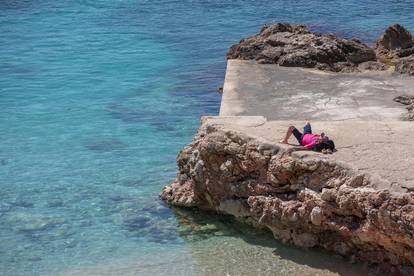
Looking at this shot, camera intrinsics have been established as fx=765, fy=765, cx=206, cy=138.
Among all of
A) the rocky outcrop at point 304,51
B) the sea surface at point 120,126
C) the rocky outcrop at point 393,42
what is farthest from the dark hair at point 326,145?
the rocky outcrop at point 393,42

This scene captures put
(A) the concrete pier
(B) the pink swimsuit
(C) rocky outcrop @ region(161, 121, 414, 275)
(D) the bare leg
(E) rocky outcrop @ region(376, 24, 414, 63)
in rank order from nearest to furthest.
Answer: (C) rocky outcrop @ region(161, 121, 414, 275) < (A) the concrete pier < (B) the pink swimsuit < (D) the bare leg < (E) rocky outcrop @ region(376, 24, 414, 63)

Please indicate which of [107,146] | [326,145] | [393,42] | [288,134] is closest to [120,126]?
[107,146]

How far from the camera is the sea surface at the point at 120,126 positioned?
1182cm

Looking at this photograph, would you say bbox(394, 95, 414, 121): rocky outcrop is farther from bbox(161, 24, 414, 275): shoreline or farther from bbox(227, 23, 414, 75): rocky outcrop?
bbox(227, 23, 414, 75): rocky outcrop

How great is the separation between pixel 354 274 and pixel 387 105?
4920 mm

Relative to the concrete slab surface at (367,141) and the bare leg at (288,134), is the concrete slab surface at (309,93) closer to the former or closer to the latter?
the concrete slab surface at (367,141)

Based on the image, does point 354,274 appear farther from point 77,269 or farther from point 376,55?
point 376,55

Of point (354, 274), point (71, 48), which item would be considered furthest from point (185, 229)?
point (71, 48)

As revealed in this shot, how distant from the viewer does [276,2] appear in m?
31.8

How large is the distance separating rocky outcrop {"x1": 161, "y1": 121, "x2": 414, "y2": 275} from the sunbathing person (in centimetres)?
19

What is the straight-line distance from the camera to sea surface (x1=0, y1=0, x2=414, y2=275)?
11.8m

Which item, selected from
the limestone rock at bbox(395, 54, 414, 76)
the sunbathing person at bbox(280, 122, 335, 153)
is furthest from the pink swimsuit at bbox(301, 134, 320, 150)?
the limestone rock at bbox(395, 54, 414, 76)

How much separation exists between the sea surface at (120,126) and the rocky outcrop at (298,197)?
0.99ft

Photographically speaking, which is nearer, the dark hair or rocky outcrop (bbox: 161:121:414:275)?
rocky outcrop (bbox: 161:121:414:275)
